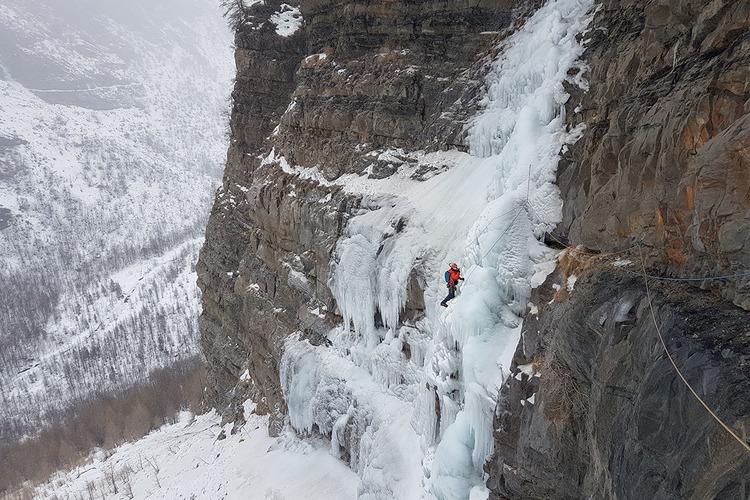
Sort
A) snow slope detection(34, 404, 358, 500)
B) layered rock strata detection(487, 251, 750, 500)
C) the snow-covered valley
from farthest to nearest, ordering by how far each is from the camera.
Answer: snow slope detection(34, 404, 358, 500) → the snow-covered valley → layered rock strata detection(487, 251, 750, 500)

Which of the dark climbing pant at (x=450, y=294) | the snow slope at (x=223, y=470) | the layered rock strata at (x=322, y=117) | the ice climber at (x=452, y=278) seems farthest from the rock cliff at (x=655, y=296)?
the snow slope at (x=223, y=470)

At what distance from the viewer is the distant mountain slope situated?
5700 centimetres

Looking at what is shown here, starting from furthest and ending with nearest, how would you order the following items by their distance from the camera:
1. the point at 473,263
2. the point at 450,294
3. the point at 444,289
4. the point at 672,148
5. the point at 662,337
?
the point at 444,289
the point at 450,294
the point at 473,263
the point at 672,148
the point at 662,337

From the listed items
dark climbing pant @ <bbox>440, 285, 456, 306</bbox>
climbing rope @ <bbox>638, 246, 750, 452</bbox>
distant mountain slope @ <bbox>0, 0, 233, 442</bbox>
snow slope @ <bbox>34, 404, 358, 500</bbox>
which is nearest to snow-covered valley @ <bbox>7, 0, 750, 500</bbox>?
climbing rope @ <bbox>638, 246, 750, 452</bbox>

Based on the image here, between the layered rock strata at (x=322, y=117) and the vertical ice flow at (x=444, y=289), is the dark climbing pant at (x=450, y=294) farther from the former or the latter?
the layered rock strata at (x=322, y=117)

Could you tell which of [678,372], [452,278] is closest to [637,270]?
[678,372]

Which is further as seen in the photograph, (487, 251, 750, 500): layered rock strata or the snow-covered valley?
the snow-covered valley

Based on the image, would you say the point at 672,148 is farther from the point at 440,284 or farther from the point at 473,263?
the point at 440,284

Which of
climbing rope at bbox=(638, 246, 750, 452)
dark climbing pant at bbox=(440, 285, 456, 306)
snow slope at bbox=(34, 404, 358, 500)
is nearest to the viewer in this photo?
climbing rope at bbox=(638, 246, 750, 452)

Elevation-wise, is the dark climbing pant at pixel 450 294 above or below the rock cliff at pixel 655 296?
below

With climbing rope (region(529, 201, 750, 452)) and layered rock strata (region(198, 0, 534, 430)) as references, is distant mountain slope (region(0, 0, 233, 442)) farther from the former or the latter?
climbing rope (region(529, 201, 750, 452))

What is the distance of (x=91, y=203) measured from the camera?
106m

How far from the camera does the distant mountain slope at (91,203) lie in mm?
57000

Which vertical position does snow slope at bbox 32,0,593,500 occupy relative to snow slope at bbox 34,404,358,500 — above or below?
above
